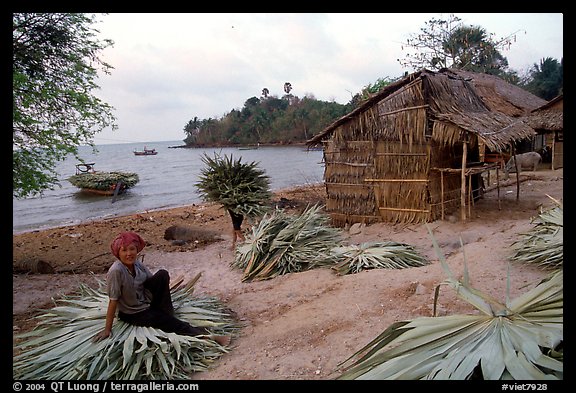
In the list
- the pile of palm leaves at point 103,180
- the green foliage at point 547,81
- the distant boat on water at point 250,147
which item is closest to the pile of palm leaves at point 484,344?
the pile of palm leaves at point 103,180

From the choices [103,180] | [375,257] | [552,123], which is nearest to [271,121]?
[103,180]

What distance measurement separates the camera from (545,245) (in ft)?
15.1

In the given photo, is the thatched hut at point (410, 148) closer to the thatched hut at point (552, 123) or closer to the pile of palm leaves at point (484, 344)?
the thatched hut at point (552, 123)

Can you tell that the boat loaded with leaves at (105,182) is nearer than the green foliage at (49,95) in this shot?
No

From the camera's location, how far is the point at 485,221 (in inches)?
354

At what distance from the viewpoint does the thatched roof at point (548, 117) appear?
1562 cm

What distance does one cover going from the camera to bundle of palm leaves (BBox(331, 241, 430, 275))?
6016 mm

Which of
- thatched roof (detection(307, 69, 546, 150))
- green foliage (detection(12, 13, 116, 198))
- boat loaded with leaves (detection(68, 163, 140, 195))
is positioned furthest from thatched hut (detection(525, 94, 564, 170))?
boat loaded with leaves (detection(68, 163, 140, 195))

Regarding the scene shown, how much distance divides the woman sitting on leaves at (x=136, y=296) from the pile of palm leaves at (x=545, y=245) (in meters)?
3.70

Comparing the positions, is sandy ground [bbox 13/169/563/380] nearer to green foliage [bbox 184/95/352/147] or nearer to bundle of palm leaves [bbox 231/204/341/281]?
bundle of palm leaves [bbox 231/204/341/281]

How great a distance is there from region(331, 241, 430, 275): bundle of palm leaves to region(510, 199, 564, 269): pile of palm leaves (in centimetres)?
155

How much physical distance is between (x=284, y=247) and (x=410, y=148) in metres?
4.38

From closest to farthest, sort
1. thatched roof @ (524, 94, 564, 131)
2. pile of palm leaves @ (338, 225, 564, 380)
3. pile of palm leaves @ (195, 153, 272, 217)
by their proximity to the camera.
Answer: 1. pile of palm leaves @ (338, 225, 564, 380)
2. pile of palm leaves @ (195, 153, 272, 217)
3. thatched roof @ (524, 94, 564, 131)
